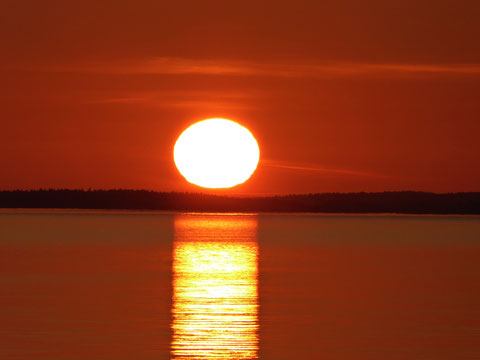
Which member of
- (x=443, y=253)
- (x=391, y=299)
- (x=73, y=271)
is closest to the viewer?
(x=391, y=299)

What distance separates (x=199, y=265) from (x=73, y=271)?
6.59m

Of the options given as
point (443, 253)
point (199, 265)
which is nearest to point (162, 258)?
point (199, 265)

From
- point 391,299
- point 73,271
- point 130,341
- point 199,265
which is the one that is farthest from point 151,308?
point 199,265

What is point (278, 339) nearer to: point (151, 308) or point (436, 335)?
point (436, 335)

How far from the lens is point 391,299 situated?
29.0 meters

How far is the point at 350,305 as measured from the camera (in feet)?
Result: 89.9

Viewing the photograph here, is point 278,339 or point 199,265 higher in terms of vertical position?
point 199,265

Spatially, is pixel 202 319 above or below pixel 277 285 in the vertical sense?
below

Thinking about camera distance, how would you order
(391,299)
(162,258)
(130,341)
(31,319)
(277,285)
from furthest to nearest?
(162,258) < (277,285) < (391,299) < (31,319) < (130,341)

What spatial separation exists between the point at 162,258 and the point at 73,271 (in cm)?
1073

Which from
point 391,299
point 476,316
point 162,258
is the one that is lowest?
point 476,316

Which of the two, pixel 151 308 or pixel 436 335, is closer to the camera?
pixel 436 335

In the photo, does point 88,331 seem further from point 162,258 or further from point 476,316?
point 162,258

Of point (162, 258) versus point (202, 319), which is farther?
point (162, 258)
